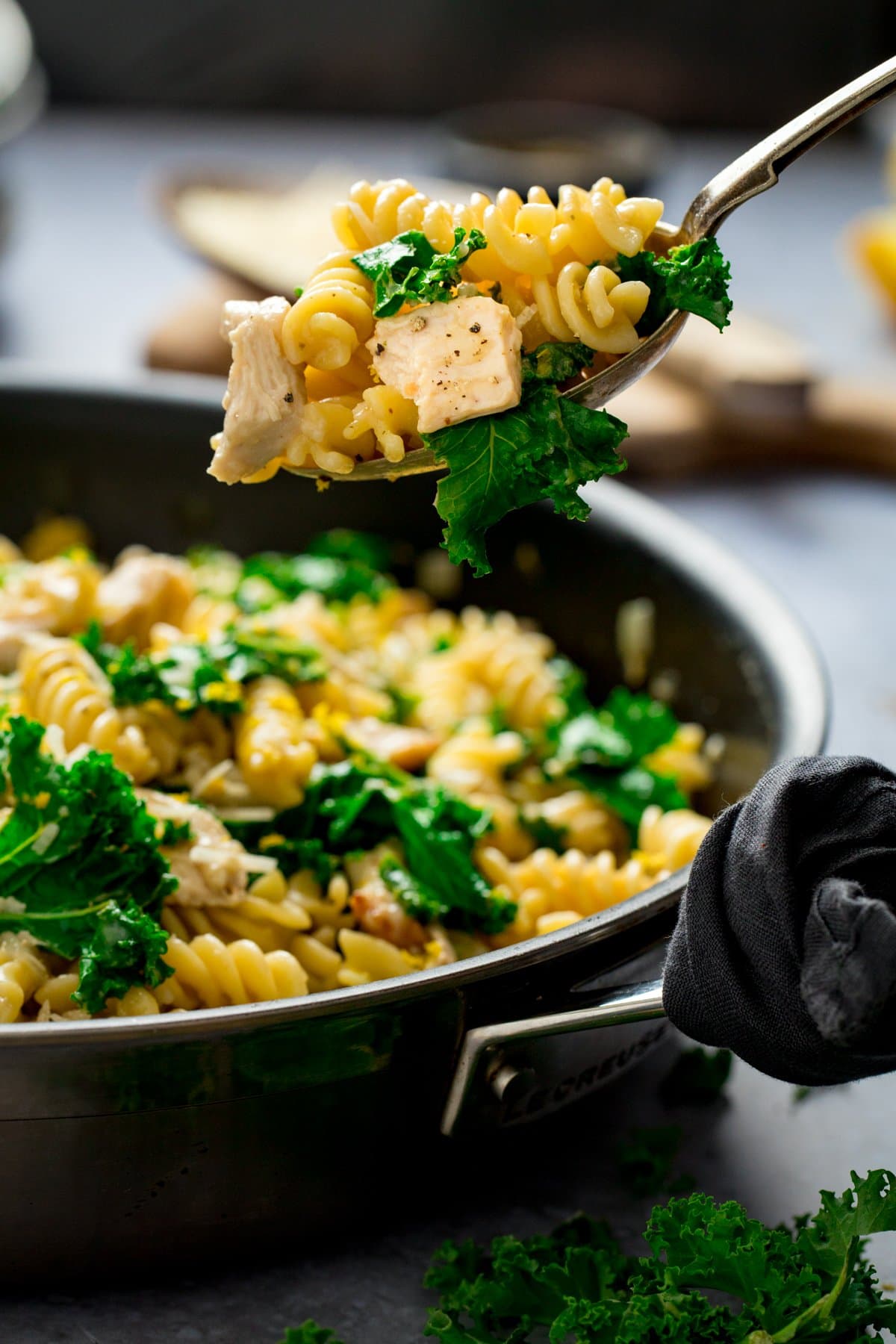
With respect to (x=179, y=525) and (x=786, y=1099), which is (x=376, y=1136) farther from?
(x=179, y=525)

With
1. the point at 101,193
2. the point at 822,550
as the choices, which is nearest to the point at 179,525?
the point at 822,550

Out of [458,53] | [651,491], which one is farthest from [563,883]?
[458,53]

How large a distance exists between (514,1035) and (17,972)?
570 millimetres

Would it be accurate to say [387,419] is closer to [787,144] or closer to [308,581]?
[787,144]

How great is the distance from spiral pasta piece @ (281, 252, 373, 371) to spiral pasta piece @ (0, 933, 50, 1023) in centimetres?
72

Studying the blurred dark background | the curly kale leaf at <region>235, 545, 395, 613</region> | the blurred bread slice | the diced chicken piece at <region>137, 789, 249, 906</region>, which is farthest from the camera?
the blurred dark background

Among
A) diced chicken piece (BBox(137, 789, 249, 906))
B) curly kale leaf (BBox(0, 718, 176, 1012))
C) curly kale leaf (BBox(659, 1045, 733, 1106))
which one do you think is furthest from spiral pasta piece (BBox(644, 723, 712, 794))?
curly kale leaf (BBox(0, 718, 176, 1012))

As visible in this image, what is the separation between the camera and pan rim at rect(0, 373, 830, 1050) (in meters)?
1.39

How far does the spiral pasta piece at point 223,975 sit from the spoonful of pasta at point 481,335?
21.2 inches

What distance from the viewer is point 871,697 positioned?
3021 millimetres

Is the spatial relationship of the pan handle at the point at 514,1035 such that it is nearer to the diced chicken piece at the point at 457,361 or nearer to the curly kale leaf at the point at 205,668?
the diced chicken piece at the point at 457,361

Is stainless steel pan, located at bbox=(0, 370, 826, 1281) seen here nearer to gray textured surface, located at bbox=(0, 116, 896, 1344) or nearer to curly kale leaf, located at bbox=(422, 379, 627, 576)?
gray textured surface, located at bbox=(0, 116, 896, 1344)

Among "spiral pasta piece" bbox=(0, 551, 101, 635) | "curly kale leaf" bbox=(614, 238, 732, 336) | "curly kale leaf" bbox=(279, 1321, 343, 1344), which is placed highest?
"curly kale leaf" bbox=(614, 238, 732, 336)

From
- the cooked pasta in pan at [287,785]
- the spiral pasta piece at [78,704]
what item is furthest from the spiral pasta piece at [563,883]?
the spiral pasta piece at [78,704]
